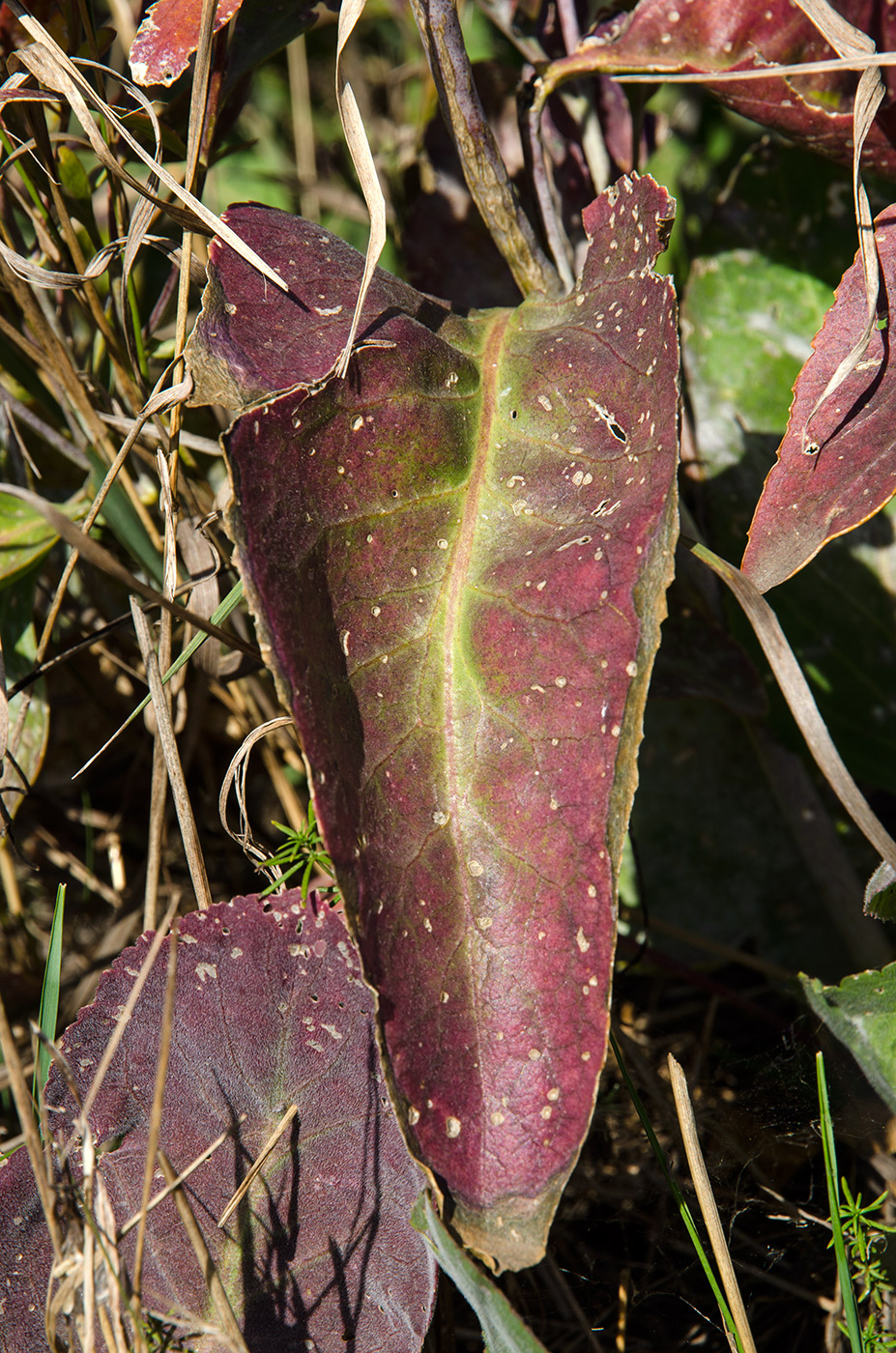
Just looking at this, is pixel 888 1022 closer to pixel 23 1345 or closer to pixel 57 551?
pixel 23 1345

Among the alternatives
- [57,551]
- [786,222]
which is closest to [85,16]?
[57,551]

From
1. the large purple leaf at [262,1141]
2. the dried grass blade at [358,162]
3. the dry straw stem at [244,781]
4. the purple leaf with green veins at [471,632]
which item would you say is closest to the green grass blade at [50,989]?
the large purple leaf at [262,1141]

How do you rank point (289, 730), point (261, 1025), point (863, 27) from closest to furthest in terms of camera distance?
point (261, 1025), point (863, 27), point (289, 730)

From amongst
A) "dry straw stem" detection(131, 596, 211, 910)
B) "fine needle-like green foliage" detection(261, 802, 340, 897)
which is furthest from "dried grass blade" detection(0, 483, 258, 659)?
"fine needle-like green foliage" detection(261, 802, 340, 897)

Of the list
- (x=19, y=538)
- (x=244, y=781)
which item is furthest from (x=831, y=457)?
(x=19, y=538)

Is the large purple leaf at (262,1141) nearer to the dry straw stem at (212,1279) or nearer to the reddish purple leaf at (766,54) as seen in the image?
the dry straw stem at (212,1279)
